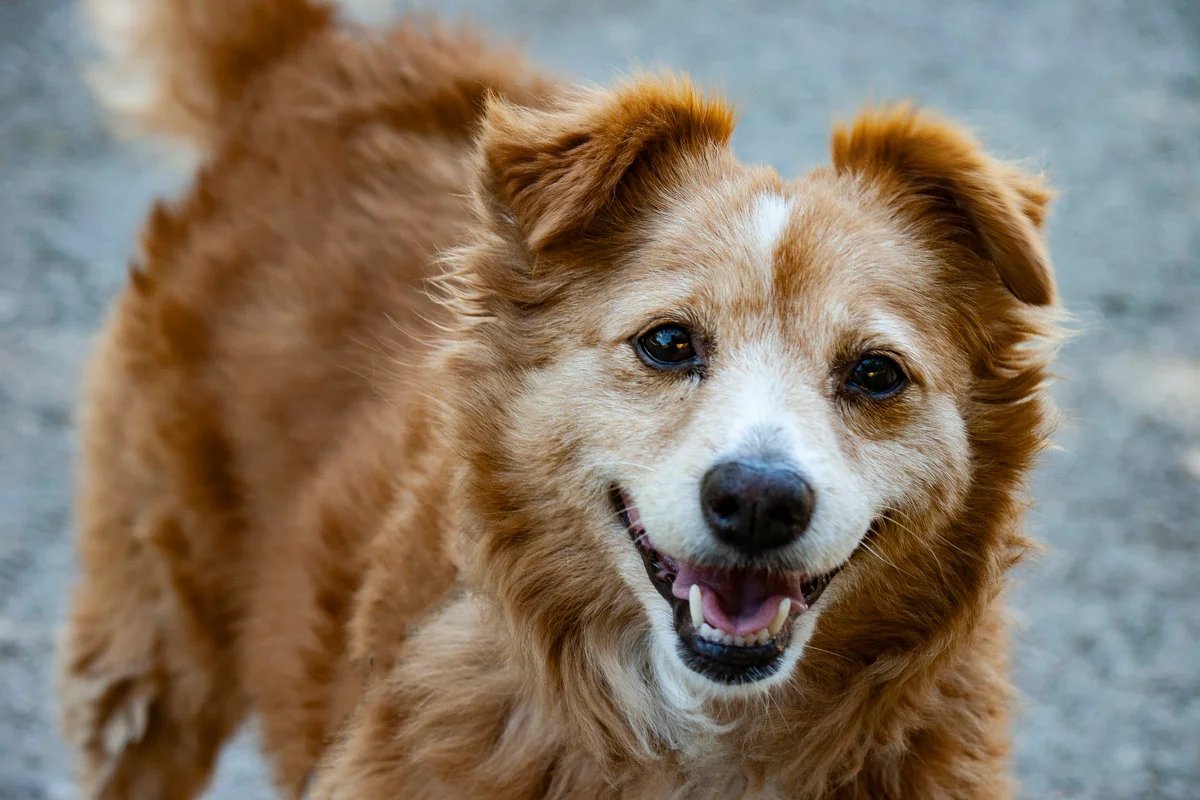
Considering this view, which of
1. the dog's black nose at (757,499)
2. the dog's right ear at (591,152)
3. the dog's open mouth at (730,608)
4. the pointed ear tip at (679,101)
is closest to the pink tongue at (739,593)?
the dog's open mouth at (730,608)

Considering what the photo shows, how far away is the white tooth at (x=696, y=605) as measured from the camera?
8.13 feet

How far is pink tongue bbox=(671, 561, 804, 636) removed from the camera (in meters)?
2.48

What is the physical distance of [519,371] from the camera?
2773mm

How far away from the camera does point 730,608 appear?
2510 mm

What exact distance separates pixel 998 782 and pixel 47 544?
3.70 m

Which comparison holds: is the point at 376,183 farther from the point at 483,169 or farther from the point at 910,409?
the point at 910,409

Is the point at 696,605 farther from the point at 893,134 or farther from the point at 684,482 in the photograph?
the point at 893,134

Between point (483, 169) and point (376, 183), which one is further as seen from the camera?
point (376, 183)

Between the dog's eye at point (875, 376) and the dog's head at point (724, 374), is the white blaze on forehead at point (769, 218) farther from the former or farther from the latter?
the dog's eye at point (875, 376)

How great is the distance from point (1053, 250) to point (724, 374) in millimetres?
5018

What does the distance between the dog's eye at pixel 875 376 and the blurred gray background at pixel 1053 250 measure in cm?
64

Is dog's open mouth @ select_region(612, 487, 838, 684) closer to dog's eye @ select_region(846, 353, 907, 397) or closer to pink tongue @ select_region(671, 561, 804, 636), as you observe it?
pink tongue @ select_region(671, 561, 804, 636)

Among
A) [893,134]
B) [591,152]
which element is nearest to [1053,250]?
[893,134]

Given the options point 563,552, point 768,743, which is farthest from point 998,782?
point 563,552
